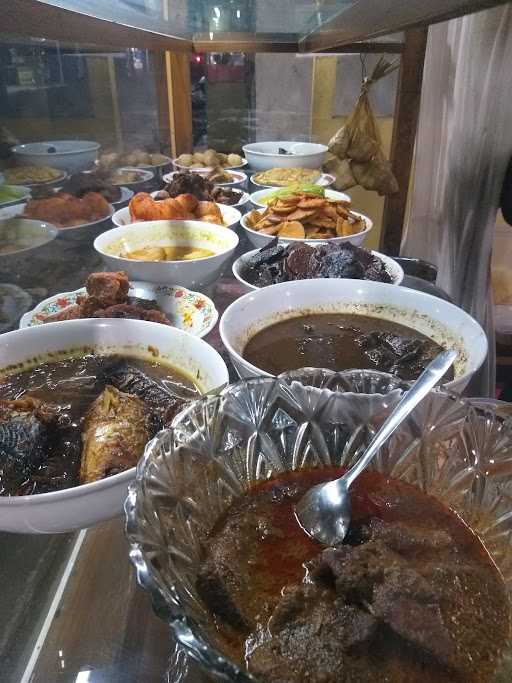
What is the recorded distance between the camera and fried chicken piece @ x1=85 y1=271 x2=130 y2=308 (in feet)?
4.09

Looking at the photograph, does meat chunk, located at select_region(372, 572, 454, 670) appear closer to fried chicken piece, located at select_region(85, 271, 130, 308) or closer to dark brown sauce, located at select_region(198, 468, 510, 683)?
dark brown sauce, located at select_region(198, 468, 510, 683)

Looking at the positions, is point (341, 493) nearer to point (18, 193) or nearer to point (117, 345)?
point (117, 345)

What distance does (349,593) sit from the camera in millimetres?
583

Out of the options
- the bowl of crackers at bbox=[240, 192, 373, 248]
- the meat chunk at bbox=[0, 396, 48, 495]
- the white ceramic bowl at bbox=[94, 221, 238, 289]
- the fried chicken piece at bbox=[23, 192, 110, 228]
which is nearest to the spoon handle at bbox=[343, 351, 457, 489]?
→ the meat chunk at bbox=[0, 396, 48, 495]

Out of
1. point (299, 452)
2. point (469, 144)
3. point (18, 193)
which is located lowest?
point (299, 452)

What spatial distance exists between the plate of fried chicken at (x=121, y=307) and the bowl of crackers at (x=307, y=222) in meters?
0.52

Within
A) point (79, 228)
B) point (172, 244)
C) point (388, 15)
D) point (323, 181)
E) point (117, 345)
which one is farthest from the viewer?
point (323, 181)

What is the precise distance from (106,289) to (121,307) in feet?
0.27

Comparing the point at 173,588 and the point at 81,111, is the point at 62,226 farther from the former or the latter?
the point at 173,588

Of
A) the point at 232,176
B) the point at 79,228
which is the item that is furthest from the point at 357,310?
the point at 232,176

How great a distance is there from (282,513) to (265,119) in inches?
132

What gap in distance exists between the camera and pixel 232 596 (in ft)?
2.00

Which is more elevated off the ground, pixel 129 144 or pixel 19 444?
pixel 129 144

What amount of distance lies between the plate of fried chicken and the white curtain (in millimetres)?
727
